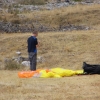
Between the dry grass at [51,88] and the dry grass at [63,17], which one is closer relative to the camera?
the dry grass at [51,88]

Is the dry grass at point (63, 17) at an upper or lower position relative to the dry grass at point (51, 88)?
lower

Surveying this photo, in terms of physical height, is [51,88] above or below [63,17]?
above

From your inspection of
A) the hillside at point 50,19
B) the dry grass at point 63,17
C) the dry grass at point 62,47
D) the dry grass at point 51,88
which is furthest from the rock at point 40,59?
the dry grass at point 51,88

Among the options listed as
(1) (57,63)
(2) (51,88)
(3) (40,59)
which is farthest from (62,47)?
(2) (51,88)

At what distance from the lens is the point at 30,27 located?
25.8 meters

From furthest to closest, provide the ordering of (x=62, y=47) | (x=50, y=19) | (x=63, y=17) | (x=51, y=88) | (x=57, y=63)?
(x=63, y=17) < (x=50, y=19) < (x=62, y=47) < (x=57, y=63) < (x=51, y=88)

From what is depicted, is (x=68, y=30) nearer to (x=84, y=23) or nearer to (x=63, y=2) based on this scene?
(x=84, y=23)

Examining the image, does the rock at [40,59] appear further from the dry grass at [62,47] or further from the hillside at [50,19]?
the hillside at [50,19]

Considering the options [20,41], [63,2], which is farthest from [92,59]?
[63,2]

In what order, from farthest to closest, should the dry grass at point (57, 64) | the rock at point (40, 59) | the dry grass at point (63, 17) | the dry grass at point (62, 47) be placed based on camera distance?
the dry grass at point (63, 17)
the rock at point (40, 59)
the dry grass at point (62, 47)
the dry grass at point (57, 64)

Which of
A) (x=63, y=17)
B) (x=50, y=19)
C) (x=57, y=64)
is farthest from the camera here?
(x=63, y=17)

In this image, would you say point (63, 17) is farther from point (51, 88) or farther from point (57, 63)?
point (51, 88)

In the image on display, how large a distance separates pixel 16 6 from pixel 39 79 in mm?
20569

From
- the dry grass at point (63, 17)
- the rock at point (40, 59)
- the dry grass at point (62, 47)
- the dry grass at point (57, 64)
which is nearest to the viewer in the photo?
the dry grass at point (57, 64)
